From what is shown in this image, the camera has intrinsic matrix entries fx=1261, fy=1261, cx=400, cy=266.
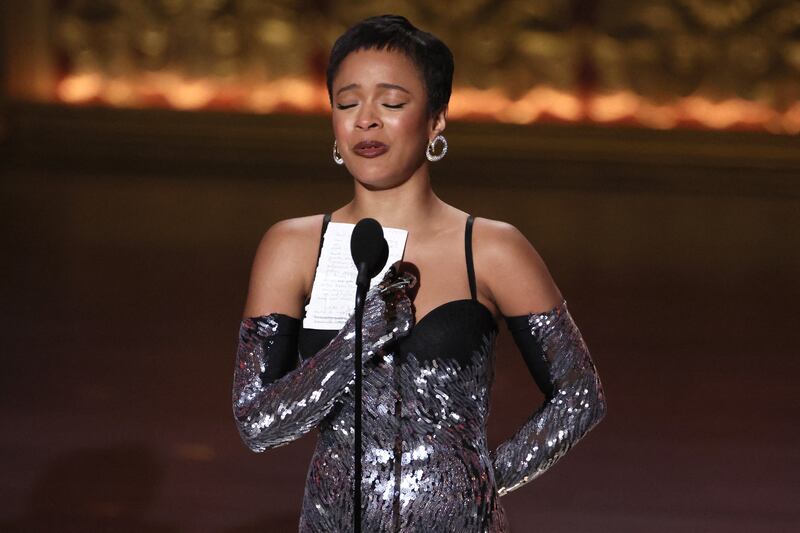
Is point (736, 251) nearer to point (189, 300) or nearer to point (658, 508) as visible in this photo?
point (189, 300)

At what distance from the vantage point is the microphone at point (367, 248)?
60.5 inches

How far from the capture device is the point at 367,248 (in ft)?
5.04

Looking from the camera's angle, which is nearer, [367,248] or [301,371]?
[367,248]

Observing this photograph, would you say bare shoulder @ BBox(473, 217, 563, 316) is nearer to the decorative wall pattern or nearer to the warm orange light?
the warm orange light

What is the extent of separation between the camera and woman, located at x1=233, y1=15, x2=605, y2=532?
1.70m

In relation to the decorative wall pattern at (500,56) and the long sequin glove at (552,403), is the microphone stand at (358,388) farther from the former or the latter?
the decorative wall pattern at (500,56)

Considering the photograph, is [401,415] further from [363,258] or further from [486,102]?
[486,102]

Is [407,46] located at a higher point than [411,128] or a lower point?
higher

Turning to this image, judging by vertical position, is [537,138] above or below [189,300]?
above

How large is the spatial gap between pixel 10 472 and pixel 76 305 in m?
2.63

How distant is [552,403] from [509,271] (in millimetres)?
201

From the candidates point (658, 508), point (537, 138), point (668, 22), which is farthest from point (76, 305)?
point (668, 22)

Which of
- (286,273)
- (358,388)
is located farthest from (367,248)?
(286,273)

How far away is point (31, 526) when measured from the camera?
3.57m
